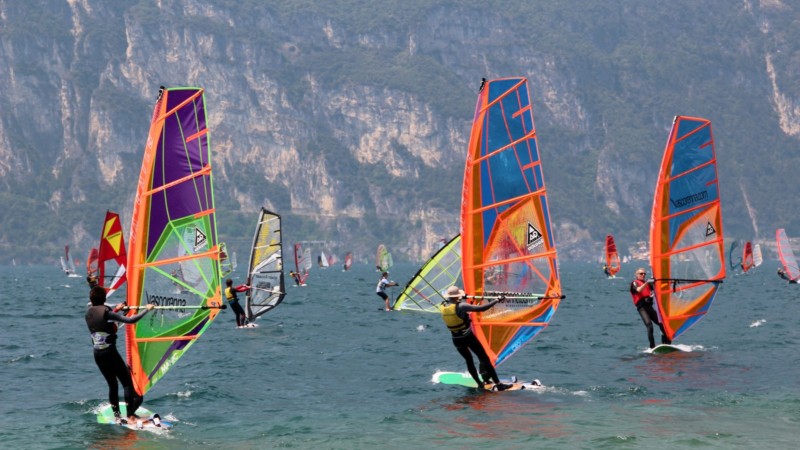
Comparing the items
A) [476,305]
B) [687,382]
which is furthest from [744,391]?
[476,305]

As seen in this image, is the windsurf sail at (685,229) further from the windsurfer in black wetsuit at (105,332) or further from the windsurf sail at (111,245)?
the windsurf sail at (111,245)

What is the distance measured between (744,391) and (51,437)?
11088mm

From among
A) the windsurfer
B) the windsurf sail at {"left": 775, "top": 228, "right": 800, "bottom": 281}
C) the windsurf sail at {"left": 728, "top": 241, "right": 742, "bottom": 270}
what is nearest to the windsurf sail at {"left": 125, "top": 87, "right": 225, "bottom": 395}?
the windsurfer

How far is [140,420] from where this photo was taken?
16547mm

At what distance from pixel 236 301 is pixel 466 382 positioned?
14387mm

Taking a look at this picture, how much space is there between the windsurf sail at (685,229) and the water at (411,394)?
1182mm

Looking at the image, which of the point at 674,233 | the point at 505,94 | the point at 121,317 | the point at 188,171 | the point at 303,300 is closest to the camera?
the point at 121,317

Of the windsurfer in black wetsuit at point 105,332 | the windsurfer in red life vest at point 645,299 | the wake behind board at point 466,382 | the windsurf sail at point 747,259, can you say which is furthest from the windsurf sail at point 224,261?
the windsurf sail at point 747,259

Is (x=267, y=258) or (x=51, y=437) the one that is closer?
(x=51, y=437)

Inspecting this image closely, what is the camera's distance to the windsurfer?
32.6 meters

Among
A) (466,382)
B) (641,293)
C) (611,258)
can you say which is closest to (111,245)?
(641,293)

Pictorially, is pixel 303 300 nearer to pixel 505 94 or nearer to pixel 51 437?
pixel 505 94

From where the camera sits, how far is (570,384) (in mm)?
20641

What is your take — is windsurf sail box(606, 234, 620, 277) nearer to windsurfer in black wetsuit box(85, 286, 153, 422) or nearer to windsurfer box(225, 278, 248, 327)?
windsurfer box(225, 278, 248, 327)
